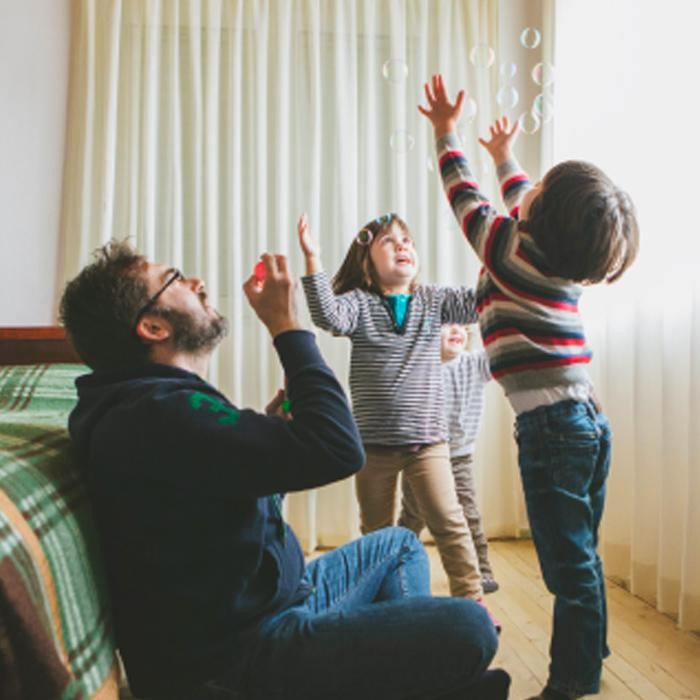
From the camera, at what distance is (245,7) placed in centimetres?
275

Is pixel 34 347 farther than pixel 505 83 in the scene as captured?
No

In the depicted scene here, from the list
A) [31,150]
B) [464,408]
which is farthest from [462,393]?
[31,150]

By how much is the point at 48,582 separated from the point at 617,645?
1.53 metres

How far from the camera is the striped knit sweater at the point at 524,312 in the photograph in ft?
4.57

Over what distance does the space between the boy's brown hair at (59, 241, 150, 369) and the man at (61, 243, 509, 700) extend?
0.23 feet

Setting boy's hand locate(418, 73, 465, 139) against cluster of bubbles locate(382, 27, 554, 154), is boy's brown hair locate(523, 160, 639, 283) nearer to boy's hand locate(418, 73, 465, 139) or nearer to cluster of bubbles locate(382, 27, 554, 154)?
boy's hand locate(418, 73, 465, 139)

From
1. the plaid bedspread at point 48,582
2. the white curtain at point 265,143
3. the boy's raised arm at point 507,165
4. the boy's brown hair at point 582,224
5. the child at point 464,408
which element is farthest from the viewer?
the white curtain at point 265,143

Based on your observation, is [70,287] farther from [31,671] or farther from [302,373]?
[31,671]

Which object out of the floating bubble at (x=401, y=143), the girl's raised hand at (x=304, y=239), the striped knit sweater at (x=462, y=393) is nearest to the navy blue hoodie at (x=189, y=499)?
the girl's raised hand at (x=304, y=239)

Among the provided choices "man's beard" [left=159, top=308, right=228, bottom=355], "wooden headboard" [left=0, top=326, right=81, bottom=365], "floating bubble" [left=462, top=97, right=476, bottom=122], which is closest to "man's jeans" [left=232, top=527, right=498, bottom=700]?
"man's beard" [left=159, top=308, right=228, bottom=355]

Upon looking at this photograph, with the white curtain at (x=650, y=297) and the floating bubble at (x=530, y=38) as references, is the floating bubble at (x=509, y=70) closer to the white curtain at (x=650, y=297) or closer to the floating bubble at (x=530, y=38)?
Answer: the floating bubble at (x=530, y=38)

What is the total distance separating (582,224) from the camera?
132 centimetres

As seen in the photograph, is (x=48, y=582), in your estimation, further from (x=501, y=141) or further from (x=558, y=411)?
(x=501, y=141)

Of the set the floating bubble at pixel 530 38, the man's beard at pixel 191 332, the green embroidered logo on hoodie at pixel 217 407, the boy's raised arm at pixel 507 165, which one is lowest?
the green embroidered logo on hoodie at pixel 217 407
